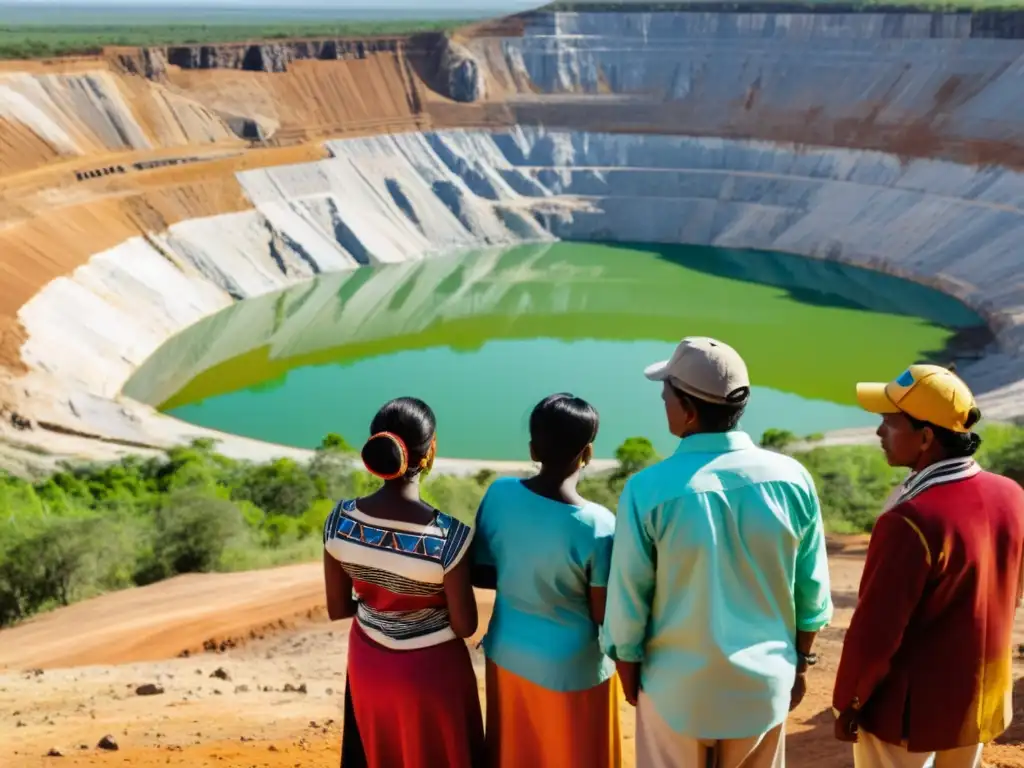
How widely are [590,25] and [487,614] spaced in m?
58.7

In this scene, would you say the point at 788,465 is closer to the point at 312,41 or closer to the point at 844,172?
the point at 844,172

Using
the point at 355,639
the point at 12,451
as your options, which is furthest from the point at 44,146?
the point at 355,639

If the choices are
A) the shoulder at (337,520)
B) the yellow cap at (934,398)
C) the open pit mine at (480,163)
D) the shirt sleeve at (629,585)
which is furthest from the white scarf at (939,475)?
the open pit mine at (480,163)

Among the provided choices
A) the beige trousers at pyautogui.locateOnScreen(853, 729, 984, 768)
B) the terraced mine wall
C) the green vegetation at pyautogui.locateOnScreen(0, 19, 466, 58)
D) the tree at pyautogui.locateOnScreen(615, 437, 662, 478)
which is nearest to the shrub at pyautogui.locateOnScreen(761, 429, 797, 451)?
the tree at pyautogui.locateOnScreen(615, 437, 662, 478)

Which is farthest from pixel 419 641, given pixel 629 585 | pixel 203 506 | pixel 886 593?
pixel 203 506

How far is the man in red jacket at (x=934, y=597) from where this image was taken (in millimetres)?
3820

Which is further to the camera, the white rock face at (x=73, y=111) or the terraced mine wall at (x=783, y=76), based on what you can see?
the terraced mine wall at (x=783, y=76)

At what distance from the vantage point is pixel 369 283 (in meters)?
43.6

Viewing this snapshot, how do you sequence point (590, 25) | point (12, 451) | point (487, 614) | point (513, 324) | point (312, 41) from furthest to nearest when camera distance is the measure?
point (590, 25) → point (312, 41) → point (513, 324) → point (12, 451) → point (487, 614)

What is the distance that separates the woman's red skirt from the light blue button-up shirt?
0.73 metres

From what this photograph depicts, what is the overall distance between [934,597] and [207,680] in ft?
20.2

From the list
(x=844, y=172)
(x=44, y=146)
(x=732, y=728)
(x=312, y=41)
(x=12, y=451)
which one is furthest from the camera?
(x=312, y=41)

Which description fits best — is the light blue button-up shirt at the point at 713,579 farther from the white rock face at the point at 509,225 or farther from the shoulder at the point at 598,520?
the white rock face at the point at 509,225

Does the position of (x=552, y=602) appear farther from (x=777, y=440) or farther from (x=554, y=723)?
(x=777, y=440)
